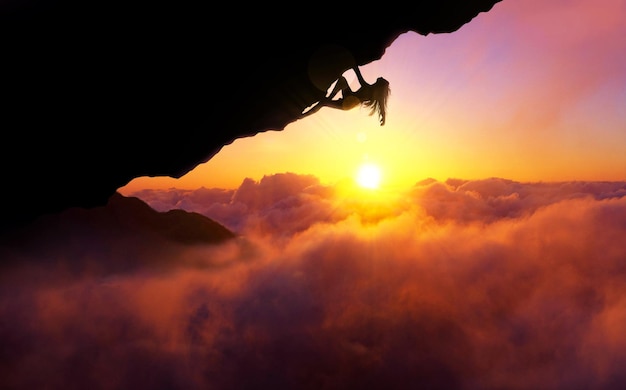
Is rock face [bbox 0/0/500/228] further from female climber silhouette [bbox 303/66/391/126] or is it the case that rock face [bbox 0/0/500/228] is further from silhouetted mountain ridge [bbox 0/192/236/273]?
silhouetted mountain ridge [bbox 0/192/236/273]

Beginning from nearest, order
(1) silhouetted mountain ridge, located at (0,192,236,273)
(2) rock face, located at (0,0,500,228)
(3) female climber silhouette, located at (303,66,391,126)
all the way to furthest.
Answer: (2) rock face, located at (0,0,500,228)
(3) female climber silhouette, located at (303,66,391,126)
(1) silhouetted mountain ridge, located at (0,192,236,273)

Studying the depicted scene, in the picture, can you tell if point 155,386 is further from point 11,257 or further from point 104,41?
point 104,41

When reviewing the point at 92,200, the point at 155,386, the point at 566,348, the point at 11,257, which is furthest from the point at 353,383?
the point at 92,200

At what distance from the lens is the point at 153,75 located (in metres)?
4.96

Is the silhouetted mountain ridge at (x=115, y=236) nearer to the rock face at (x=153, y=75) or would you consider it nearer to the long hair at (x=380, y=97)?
the rock face at (x=153, y=75)

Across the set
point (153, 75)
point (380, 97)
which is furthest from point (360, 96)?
point (153, 75)

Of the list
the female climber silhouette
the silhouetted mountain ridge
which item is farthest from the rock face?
the silhouetted mountain ridge

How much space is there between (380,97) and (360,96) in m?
0.37

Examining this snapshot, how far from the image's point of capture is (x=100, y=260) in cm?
15062

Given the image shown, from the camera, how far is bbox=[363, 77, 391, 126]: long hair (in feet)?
18.5

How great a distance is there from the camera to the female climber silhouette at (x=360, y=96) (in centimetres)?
567

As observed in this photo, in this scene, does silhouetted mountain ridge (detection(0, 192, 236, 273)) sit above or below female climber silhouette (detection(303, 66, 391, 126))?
above

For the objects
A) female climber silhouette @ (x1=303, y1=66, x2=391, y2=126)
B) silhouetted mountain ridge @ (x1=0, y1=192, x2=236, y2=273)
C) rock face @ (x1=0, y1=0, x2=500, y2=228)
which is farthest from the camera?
silhouetted mountain ridge @ (x1=0, y1=192, x2=236, y2=273)

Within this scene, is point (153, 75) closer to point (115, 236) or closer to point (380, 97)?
point (380, 97)
